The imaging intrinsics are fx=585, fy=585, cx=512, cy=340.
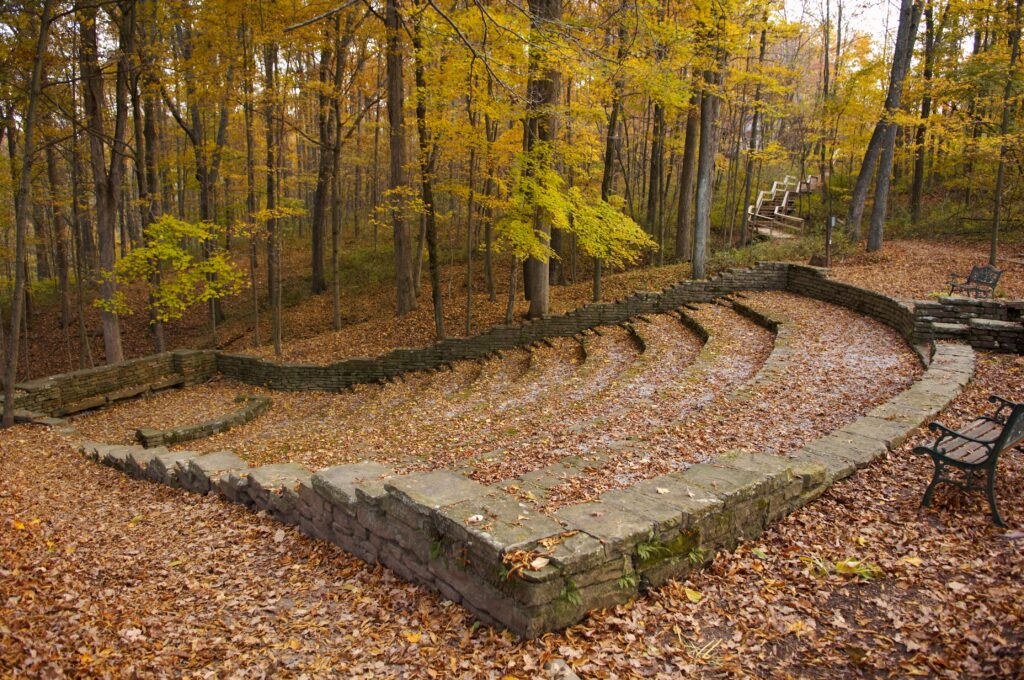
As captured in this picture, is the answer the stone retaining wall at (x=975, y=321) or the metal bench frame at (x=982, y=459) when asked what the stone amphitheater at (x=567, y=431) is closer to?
the stone retaining wall at (x=975, y=321)

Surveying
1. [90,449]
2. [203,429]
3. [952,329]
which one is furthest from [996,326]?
[90,449]

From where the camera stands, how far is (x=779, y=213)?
24.4 metres

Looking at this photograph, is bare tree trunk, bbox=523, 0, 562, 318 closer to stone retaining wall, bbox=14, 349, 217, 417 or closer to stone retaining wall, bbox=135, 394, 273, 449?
stone retaining wall, bbox=135, 394, 273, 449

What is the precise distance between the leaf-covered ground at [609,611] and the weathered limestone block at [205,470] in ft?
4.51

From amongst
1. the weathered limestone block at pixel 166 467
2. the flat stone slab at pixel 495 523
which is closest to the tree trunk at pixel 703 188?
the weathered limestone block at pixel 166 467

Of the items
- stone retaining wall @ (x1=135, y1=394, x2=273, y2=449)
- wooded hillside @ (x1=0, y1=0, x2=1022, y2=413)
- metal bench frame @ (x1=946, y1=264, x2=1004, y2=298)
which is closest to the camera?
stone retaining wall @ (x1=135, y1=394, x2=273, y2=449)

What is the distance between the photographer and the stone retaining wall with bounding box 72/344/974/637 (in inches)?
128

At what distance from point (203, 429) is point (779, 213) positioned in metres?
22.8

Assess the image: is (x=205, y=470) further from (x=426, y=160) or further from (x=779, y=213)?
(x=779, y=213)

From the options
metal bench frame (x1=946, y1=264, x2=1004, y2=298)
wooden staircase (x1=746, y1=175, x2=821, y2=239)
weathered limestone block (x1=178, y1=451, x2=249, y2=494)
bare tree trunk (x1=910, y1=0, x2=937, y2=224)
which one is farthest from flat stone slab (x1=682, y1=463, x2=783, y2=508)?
wooden staircase (x1=746, y1=175, x2=821, y2=239)

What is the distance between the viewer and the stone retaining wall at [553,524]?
3254 millimetres

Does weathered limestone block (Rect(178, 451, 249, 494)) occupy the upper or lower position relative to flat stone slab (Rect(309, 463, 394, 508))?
lower

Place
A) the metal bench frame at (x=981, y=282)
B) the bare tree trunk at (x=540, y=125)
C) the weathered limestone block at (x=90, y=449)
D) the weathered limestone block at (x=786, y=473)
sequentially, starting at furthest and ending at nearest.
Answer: the bare tree trunk at (x=540, y=125) → the metal bench frame at (x=981, y=282) → the weathered limestone block at (x=90, y=449) → the weathered limestone block at (x=786, y=473)

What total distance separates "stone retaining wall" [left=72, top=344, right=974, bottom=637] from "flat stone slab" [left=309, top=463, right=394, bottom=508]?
0.04ft
